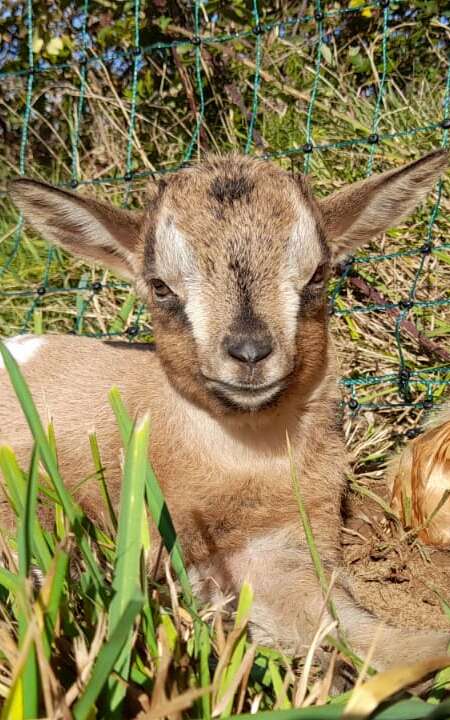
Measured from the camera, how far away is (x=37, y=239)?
20.3 ft

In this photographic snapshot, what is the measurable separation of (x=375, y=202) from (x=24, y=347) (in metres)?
1.79

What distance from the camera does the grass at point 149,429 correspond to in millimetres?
1703

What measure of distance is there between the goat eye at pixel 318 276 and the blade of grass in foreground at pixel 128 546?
1.14 meters

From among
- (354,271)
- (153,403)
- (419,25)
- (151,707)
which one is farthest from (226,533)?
(419,25)

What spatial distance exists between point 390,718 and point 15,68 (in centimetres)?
587

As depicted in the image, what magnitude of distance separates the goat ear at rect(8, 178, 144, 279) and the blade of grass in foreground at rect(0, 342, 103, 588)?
1118mm

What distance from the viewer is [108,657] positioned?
1547 mm

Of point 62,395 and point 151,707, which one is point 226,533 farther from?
point 151,707

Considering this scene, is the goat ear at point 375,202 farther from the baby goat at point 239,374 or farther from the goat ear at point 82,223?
the goat ear at point 82,223

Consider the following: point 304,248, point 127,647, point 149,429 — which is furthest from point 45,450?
point 304,248

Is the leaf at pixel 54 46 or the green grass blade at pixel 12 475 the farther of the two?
the leaf at pixel 54 46

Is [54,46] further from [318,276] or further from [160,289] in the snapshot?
[318,276]

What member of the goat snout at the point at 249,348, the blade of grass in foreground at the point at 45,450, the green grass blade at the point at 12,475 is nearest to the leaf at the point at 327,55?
the goat snout at the point at 249,348

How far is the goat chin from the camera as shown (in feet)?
11.3
